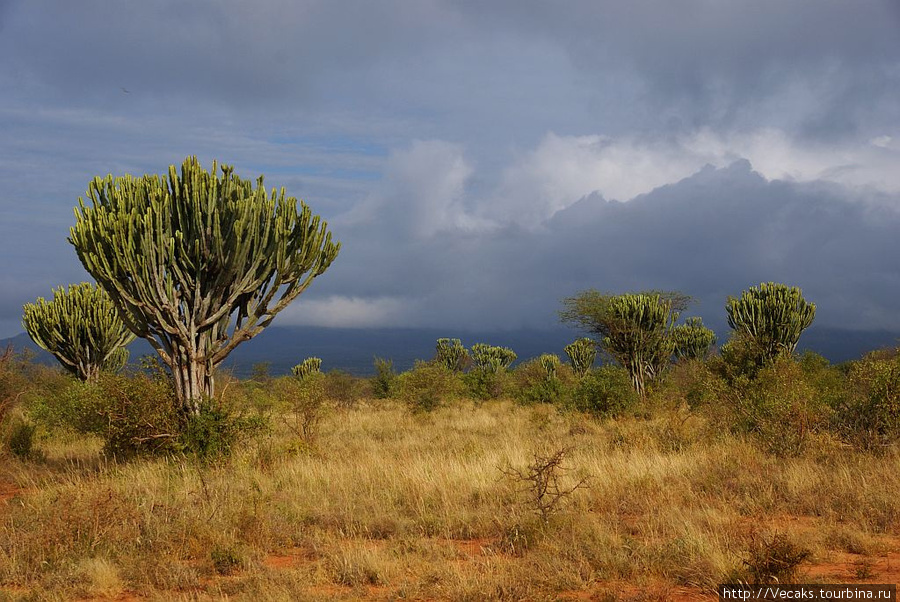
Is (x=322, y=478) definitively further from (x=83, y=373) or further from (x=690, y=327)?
(x=690, y=327)

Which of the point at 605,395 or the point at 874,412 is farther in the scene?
the point at 605,395

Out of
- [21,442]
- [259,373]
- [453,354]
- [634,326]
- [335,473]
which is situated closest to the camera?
[335,473]

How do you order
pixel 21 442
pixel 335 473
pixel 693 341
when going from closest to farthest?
1. pixel 335 473
2. pixel 21 442
3. pixel 693 341

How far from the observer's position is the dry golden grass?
5.71m

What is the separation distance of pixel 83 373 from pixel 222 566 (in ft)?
52.7

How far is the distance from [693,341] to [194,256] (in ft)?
107

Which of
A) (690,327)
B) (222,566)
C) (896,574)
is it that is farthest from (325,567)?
(690,327)

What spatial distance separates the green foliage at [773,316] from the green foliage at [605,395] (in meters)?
6.94

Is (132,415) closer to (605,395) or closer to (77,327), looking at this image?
(77,327)

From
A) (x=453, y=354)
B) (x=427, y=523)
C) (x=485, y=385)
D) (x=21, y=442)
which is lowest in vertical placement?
(x=427, y=523)

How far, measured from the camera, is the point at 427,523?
750 cm

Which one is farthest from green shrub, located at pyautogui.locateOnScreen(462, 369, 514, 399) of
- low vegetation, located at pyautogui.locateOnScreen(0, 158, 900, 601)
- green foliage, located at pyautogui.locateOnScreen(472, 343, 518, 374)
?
low vegetation, located at pyautogui.locateOnScreen(0, 158, 900, 601)

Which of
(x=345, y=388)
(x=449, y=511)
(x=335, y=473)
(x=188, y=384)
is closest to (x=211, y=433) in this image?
(x=188, y=384)

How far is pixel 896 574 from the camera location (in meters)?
5.50
